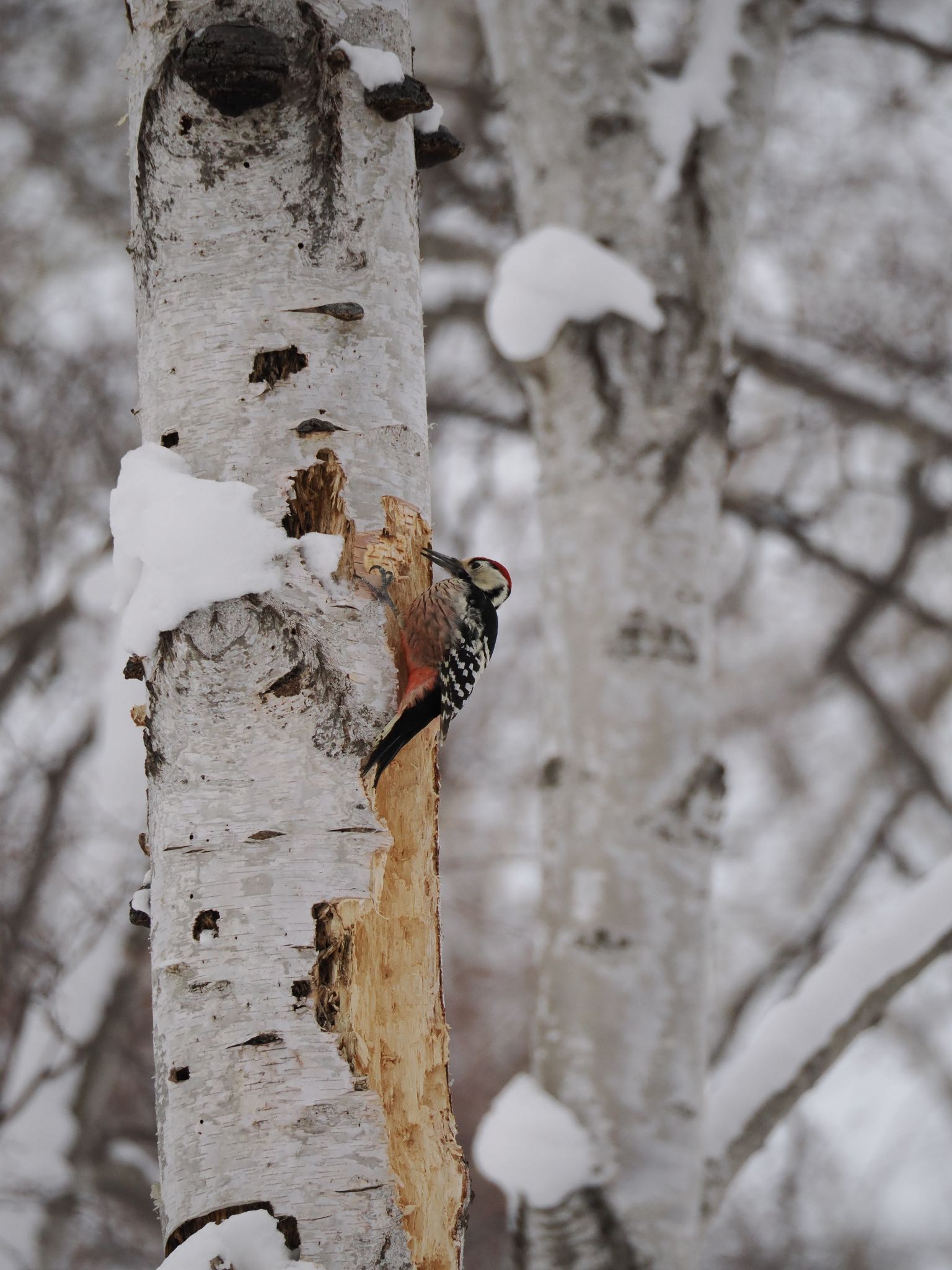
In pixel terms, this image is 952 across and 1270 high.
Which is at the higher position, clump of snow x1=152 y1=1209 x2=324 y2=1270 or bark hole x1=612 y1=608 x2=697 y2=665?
bark hole x1=612 y1=608 x2=697 y2=665

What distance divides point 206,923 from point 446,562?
96 cm

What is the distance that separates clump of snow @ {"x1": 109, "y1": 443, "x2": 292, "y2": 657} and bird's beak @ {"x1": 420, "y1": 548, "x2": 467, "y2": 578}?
0.36m

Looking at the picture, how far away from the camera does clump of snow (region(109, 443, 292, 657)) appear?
4.47 ft

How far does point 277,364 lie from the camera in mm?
1456

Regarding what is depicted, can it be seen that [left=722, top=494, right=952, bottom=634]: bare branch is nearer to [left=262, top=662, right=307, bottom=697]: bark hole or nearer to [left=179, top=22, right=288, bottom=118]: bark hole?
[left=179, top=22, right=288, bottom=118]: bark hole

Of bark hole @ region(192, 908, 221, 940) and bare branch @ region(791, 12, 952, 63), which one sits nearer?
bark hole @ region(192, 908, 221, 940)

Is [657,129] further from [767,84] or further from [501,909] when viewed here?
[501,909]

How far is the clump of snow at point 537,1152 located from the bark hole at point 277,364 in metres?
1.97

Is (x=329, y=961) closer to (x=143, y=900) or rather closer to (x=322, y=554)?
(x=143, y=900)

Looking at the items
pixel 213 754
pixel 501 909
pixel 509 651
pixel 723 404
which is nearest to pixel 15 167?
pixel 509 651

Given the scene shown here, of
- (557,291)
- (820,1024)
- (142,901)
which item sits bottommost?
(142,901)

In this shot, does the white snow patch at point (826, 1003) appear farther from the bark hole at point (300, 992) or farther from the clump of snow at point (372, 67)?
the clump of snow at point (372, 67)

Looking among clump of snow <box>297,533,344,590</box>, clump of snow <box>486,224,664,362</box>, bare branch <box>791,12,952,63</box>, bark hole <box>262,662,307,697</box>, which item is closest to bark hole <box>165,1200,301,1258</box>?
bark hole <box>262,662,307,697</box>

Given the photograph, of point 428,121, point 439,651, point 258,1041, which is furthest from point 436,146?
point 258,1041
